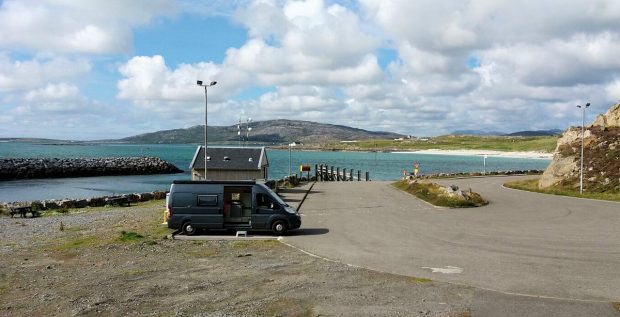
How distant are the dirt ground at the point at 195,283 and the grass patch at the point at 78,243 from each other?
74 millimetres

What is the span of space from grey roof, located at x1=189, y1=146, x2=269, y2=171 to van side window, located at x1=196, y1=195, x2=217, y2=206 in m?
21.2

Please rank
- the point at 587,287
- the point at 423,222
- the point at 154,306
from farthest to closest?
the point at 423,222, the point at 587,287, the point at 154,306

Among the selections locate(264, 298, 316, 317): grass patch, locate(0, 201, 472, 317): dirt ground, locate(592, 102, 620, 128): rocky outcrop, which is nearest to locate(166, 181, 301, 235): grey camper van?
locate(0, 201, 472, 317): dirt ground

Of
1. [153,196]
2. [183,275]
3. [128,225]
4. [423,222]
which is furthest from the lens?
[153,196]

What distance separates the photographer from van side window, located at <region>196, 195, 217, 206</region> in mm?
22250

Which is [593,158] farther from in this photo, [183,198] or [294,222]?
[183,198]

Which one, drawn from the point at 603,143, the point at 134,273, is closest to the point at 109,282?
the point at 134,273

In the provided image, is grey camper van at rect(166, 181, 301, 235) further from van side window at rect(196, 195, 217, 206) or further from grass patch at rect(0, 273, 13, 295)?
grass patch at rect(0, 273, 13, 295)

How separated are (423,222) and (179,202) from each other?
478 inches

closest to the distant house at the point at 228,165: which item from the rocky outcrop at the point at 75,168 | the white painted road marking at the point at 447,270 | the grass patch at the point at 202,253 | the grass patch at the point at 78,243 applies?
the grass patch at the point at 78,243

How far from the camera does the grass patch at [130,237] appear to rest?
67.3ft

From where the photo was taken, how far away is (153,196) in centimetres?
Answer: 4306

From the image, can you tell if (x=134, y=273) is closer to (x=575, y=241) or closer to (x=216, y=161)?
(x=575, y=241)

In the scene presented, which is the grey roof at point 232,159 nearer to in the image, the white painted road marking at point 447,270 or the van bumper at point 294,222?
the van bumper at point 294,222
